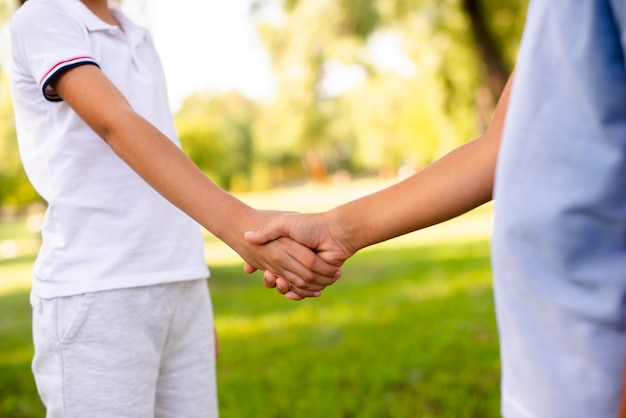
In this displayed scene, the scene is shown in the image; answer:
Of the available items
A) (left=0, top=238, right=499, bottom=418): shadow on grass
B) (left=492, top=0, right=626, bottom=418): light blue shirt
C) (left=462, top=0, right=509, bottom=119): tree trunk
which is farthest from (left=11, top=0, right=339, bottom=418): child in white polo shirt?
(left=462, top=0, right=509, bottom=119): tree trunk

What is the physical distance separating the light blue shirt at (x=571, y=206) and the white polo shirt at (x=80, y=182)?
91 centimetres

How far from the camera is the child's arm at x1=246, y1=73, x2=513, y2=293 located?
1.41 metres

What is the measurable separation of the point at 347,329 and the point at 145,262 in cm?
392

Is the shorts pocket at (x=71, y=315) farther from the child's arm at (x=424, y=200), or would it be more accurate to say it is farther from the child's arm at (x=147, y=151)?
the child's arm at (x=424, y=200)

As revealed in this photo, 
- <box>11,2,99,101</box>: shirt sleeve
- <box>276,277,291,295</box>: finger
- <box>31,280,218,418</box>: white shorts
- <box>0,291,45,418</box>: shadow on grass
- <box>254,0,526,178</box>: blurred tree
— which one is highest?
<box>254,0,526,178</box>: blurred tree

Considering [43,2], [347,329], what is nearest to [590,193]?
[43,2]

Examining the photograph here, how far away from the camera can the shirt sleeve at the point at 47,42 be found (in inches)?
60.6

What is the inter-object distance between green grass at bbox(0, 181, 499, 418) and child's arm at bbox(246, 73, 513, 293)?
72.9 inches

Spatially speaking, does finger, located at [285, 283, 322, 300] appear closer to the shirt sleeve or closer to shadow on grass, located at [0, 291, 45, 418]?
the shirt sleeve

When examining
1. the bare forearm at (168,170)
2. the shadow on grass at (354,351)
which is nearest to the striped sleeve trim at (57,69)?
the bare forearm at (168,170)

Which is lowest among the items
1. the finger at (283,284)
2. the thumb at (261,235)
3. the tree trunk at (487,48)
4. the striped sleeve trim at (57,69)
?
the finger at (283,284)

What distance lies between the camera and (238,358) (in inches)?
187

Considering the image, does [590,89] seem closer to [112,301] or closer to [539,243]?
[539,243]

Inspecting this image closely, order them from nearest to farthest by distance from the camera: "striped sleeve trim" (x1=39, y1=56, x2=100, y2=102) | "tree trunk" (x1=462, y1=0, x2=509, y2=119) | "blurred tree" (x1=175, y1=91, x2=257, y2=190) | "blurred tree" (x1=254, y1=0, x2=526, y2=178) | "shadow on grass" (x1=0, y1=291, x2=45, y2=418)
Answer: "striped sleeve trim" (x1=39, y1=56, x2=100, y2=102)
"shadow on grass" (x1=0, y1=291, x2=45, y2=418)
"tree trunk" (x1=462, y1=0, x2=509, y2=119)
"blurred tree" (x1=254, y1=0, x2=526, y2=178)
"blurred tree" (x1=175, y1=91, x2=257, y2=190)
